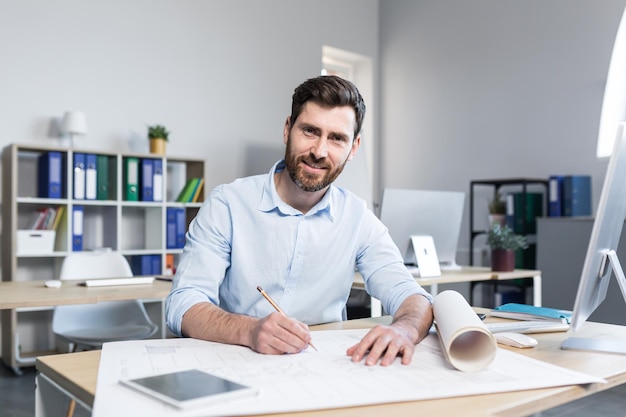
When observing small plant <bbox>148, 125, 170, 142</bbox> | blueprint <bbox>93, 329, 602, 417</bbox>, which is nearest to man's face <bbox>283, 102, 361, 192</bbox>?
blueprint <bbox>93, 329, 602, 417</bbox>

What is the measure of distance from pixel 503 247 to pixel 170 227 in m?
2.38

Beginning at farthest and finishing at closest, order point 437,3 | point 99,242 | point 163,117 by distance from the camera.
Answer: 1. point 437,3
2. point 163,117
3. point 99,242

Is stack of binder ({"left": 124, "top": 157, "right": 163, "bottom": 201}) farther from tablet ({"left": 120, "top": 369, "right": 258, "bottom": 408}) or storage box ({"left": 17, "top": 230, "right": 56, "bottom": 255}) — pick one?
tablet ({"left": 120, "top": 369, "right": 258, "bottom": 408})

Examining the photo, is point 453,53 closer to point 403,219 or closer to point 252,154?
point 252,154

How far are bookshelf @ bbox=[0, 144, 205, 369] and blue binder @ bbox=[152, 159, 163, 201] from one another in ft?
0.05

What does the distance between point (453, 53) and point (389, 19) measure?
1018 mm

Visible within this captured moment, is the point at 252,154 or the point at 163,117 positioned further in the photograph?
the point at 252,154

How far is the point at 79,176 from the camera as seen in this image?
A: 4.04m

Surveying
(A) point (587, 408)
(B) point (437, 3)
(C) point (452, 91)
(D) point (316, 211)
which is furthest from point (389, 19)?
(D) point (316, 211)

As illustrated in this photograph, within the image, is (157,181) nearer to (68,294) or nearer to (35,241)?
(35,241)

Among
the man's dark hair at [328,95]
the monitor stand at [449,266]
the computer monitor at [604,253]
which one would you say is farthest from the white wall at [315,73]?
the computer monitor at [604,253]

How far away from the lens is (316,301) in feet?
5.38

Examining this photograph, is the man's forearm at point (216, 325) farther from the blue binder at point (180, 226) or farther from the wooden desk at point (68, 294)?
the blue binder at point (180, 226)

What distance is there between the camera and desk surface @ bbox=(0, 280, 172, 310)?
7.25ft
